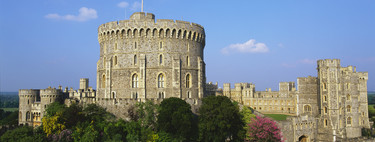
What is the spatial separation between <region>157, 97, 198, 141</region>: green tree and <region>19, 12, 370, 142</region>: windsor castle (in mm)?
4781

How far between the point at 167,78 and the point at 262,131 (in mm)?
15787

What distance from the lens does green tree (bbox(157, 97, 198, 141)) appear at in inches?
1275

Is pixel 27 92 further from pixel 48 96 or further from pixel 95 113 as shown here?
pixel 95 113

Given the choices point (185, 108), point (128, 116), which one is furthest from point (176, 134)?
point (128, 116)

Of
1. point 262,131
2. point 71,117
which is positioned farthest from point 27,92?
point 262,131

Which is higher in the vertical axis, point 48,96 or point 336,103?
point 48,96

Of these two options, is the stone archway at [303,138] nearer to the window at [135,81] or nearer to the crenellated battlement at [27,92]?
the window at [135,81]

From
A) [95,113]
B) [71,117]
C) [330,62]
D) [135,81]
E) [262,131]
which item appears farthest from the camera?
[330,62]

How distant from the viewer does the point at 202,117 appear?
34.9 m

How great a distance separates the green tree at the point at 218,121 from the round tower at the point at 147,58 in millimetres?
8734

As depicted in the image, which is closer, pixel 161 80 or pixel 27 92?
pixel 161 80

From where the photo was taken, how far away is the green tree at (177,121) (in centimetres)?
3238

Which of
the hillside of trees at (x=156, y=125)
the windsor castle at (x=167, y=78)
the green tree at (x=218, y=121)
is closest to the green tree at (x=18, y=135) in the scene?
the hillside of trees at (x=156, y=125)

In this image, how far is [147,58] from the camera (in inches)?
1656
